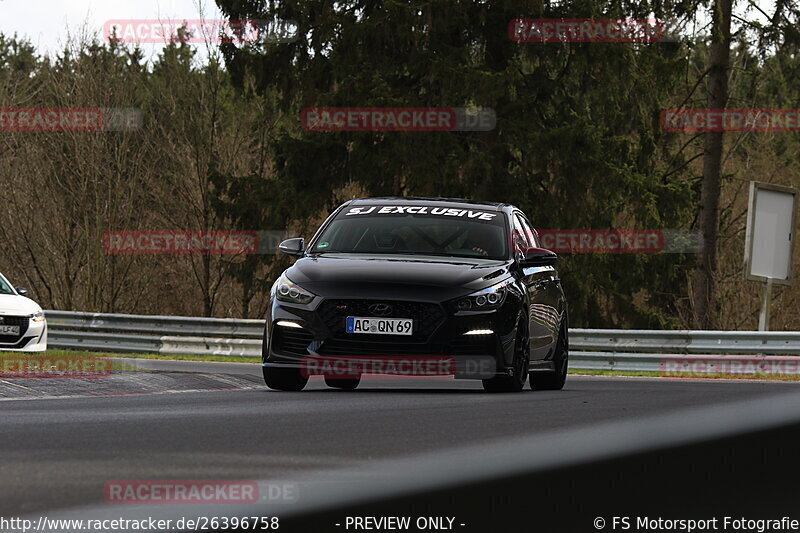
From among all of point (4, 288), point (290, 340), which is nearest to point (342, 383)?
point (290, 340)

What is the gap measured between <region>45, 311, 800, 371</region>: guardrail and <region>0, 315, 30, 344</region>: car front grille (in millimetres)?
5414

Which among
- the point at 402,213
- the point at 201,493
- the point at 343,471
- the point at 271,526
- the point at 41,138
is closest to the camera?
the point at 271,526

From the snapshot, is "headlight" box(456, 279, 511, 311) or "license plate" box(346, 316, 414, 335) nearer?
"license plate" box(346, 316, 414, 335)

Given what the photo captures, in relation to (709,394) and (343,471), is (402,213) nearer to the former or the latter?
(709,394)

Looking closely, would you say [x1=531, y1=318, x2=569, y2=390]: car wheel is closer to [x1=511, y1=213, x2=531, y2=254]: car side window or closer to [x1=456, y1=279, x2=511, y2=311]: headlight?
[x1=511, y1=213, x2=531, y2=254]: car side window

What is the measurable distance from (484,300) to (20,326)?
11389 mm

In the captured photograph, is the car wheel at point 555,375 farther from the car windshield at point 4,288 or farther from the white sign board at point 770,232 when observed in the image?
the car windshield at point 4,288

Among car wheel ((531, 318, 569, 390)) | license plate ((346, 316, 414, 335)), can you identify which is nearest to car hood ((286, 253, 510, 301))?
license plate ((346, 316, 414, 335))

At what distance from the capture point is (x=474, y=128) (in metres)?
30.3

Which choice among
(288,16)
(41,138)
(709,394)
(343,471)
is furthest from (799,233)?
(343,471)

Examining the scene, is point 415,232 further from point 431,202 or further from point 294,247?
point 294,247

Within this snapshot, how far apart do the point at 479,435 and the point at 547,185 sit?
2277 cm

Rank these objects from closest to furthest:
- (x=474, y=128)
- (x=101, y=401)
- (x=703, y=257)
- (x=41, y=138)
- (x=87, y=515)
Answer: (x=87, y=515) → (x=101, y=401) → (x=474, y=128) → (x=703, y=257) → (x=41, y=138)

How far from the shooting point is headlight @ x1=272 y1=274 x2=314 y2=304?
38.0ft
